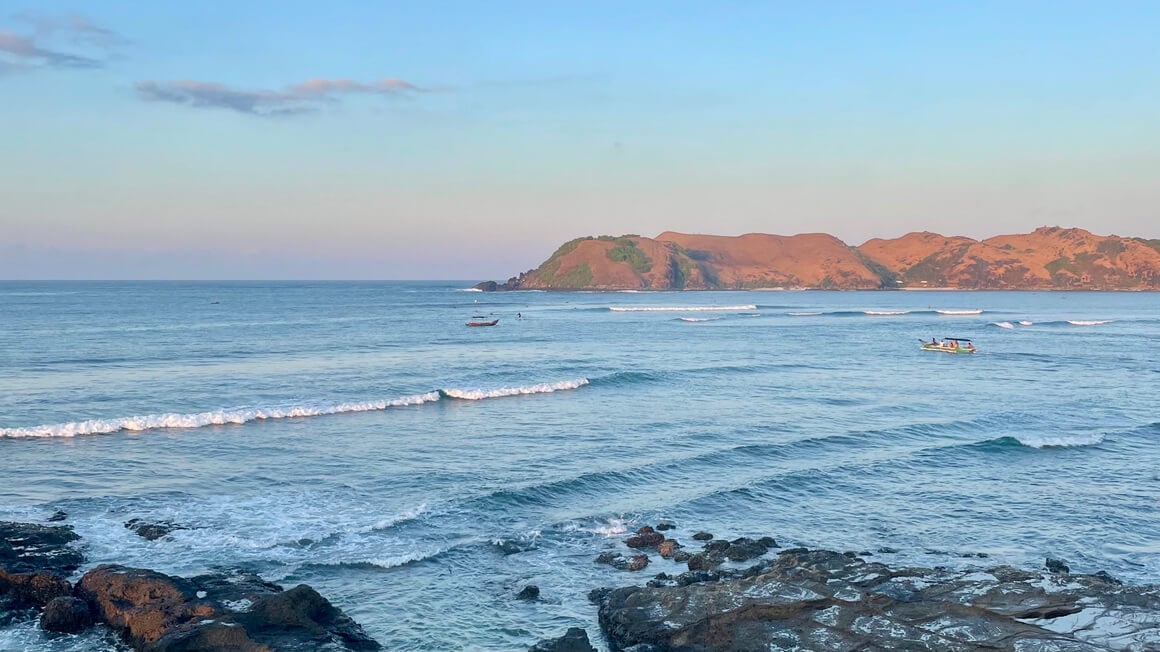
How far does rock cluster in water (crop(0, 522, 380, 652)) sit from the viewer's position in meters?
14.6

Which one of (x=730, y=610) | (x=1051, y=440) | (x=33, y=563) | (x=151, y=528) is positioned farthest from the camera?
(x=1051, y=440)

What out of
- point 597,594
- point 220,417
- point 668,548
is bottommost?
point 597,594

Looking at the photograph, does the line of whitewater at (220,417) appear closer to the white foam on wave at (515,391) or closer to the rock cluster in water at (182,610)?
the white foam on wave at (515,391)

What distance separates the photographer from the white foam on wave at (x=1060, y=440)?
32.8 m

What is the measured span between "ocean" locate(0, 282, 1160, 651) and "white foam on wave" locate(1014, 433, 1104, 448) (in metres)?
0.14

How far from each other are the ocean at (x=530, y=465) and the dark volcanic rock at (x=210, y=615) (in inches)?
30.5

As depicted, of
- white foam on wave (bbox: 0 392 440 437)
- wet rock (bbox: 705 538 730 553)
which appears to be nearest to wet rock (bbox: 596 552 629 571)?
wet rock (bbox: 705 538 730 553)

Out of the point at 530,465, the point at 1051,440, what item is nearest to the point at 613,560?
the point at 530,465

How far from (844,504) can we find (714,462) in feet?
18.9

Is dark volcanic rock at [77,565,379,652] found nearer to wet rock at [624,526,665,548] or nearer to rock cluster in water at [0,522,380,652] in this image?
rock cluster in water at [0,522,380,652]

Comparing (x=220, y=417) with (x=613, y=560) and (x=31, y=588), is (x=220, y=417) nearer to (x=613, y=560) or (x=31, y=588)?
(x=31, y=588)

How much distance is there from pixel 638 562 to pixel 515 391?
26667 millimetres

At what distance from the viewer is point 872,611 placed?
15.4m

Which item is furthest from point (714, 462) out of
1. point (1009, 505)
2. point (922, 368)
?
point (922, 368)
